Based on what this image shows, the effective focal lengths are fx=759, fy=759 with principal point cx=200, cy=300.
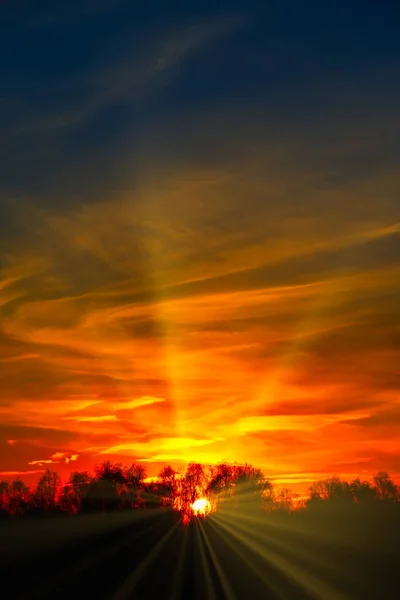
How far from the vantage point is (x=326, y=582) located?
22.7m

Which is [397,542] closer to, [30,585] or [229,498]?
[30,585]

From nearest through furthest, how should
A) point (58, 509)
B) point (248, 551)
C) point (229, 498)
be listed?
point (248, 551)
point (58, 509)
point (229, 498)

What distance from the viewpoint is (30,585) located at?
2052 centimetres

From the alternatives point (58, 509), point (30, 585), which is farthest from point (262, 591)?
point (58, 509)

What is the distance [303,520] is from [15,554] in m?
52.1

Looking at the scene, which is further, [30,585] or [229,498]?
[229,498]

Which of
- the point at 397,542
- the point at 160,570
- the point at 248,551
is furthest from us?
the point at 397,542

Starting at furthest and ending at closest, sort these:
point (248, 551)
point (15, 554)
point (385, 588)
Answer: point (248, 551)
point (15, 554)
point (385, 588)

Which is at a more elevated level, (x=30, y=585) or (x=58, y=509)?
(x=58, y=509)

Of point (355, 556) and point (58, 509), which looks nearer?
point (355, 556)

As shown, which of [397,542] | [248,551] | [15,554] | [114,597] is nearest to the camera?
[114,597]

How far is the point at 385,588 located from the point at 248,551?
14318mm

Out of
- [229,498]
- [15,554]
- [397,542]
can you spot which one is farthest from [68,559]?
[229,498]

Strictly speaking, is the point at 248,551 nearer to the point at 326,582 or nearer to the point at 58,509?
the point at 326,582
